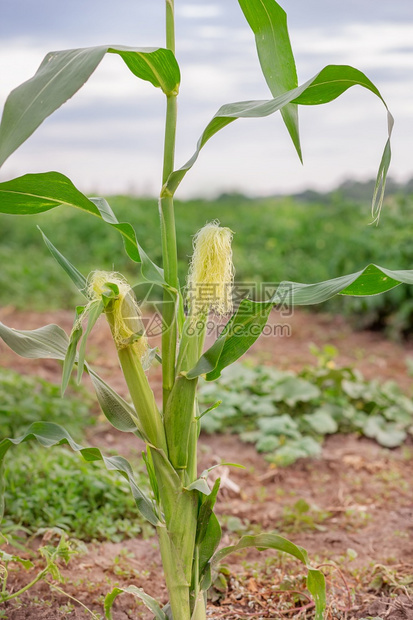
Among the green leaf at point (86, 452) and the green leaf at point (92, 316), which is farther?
the green leaf at point (86, 452)

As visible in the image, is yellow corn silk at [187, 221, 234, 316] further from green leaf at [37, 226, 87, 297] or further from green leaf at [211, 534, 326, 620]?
green leaf at [211, 534, 326, 620]

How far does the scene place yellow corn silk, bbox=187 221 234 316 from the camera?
146 centimetres

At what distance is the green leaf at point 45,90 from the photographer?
115cm

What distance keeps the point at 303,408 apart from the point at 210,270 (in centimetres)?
224

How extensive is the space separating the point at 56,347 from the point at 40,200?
351 millimetres

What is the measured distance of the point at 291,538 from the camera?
2.36m

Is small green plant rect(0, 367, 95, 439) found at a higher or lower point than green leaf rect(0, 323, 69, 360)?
lower

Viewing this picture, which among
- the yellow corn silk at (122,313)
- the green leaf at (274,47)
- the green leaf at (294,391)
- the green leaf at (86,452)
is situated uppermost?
the green leaf at (274,47)

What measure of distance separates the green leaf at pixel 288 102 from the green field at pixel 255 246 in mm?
3658

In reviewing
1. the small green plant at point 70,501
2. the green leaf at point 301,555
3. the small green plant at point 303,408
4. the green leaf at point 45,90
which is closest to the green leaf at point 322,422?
the small green plant at point 303,408

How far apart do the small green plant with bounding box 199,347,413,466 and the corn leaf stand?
1.75m

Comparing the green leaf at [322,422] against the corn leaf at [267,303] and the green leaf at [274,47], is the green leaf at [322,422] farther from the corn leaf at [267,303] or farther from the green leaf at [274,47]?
the green leaf at [274,47]

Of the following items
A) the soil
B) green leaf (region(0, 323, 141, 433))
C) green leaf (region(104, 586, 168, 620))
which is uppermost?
green leaf (region(0, 323, 141, 433))

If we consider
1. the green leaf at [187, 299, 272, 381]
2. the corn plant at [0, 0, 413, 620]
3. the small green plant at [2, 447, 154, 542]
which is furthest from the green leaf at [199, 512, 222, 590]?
the small green plant at [2, 447, 154, 542]
